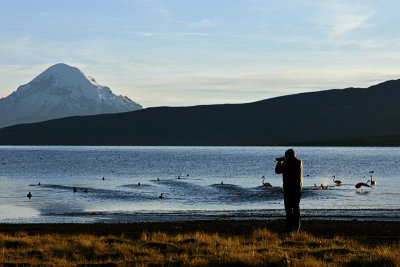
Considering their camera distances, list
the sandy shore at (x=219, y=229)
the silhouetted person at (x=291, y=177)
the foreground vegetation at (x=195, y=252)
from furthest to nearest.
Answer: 1. the sandy shore at (x=219, y=229)
2. the silhouetted person at (x=291, y=177)
3. the foreground vegetation at (x=195, y=252)

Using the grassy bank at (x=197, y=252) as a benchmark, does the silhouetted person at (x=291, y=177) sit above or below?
above

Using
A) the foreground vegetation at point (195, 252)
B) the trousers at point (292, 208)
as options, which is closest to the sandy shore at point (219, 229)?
the trousers at point (292, 208)

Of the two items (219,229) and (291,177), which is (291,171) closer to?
(291,177)

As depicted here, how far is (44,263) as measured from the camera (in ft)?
42.8

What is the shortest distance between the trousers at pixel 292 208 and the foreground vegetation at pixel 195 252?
376mm

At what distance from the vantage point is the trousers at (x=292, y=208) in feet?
55.9

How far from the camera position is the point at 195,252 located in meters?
14.7

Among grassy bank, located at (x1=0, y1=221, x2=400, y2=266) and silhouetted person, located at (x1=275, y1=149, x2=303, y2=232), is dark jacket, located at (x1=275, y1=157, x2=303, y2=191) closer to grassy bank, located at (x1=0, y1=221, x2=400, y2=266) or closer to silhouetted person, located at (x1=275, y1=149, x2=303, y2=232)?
silhouetted person, located at (x1=275, y1=149, x2=303, y2=232)

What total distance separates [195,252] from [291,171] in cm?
384

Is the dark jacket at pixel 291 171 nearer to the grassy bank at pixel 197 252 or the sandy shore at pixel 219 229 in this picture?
the grassy bank at pixel 197 252

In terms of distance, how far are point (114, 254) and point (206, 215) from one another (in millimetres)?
20682

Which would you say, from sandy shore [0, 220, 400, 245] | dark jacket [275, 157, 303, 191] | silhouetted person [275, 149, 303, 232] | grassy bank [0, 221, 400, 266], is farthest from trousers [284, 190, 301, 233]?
sandy shore [0, 220, 400, 245]

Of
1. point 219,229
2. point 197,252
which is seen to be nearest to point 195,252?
point 197,252

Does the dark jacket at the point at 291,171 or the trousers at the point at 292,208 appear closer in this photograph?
the dark jacket at the point at 291,171
